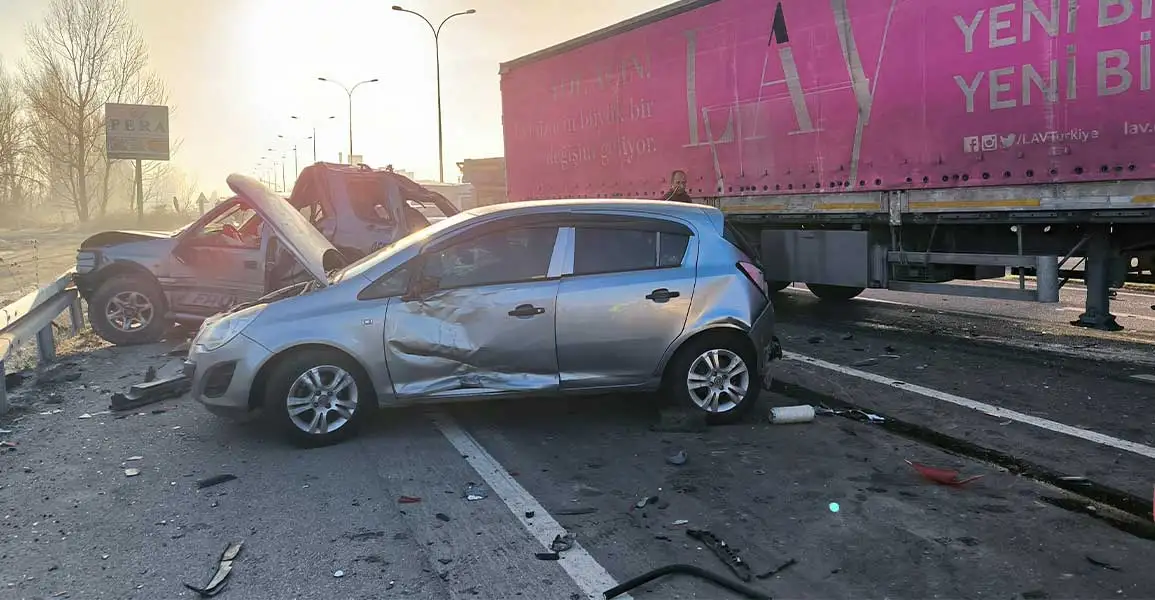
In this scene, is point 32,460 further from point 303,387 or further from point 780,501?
point 780,501

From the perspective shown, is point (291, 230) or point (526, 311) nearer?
point (526, 311)

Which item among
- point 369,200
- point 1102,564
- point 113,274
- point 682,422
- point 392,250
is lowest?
point 1102,564

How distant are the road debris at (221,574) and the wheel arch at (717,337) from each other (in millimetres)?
2948

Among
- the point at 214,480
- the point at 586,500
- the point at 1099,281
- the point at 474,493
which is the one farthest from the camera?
the point at 1099,281

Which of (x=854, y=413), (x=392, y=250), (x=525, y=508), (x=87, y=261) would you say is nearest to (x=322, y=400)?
(x=392, y=250)

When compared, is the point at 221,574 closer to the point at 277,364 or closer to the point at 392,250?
the point at 277,364

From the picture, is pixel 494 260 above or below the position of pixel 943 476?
above

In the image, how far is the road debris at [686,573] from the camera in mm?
3277

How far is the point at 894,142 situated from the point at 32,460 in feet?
25.2

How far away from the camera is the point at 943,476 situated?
4.52 m

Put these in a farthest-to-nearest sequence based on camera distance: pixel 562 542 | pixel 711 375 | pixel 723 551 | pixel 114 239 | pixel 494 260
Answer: pixel 114 239 → pixel 711 375 → pixel 494 260 → pixel 562 542 → pixel 723 551

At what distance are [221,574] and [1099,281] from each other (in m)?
7.37

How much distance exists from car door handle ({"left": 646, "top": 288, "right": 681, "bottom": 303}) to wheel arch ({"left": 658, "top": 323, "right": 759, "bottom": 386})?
1.00 ft

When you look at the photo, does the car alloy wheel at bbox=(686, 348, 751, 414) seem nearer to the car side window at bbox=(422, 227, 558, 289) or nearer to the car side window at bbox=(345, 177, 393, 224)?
the car side window at bbox=(422, 227, 558, 289)
